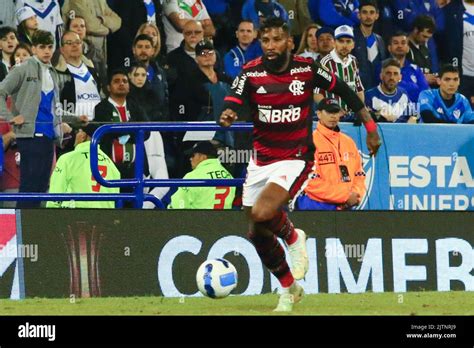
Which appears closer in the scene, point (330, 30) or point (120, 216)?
point (120, 216)

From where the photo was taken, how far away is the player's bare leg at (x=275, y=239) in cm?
1114

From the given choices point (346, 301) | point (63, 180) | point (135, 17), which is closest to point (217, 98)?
point (135, 17)

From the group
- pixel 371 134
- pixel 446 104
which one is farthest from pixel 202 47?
pixel 371 134

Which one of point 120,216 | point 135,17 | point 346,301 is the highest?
point 135,17

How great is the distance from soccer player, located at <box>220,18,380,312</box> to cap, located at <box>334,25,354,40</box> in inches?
150

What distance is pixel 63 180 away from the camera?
1309 cm

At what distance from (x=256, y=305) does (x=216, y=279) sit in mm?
706

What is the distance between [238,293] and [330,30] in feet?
14.0

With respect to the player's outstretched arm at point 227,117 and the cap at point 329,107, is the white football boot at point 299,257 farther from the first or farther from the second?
the cap at point 329,107

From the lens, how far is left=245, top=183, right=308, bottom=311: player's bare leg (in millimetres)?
11141

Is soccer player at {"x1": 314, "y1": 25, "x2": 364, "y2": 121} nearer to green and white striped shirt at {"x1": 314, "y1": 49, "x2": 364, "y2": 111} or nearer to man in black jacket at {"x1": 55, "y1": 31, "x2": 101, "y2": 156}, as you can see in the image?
green and white striped shirt at {"x1": 314, "y1": 49, "x2": 364, "y2": 111}

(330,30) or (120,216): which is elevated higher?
(330,30)

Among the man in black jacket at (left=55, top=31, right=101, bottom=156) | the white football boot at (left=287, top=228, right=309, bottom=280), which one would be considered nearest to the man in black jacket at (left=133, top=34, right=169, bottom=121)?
the man in black jacket at (left=55, top=31, right=101, bottom=156)

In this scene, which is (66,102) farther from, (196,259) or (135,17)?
(196,259)
